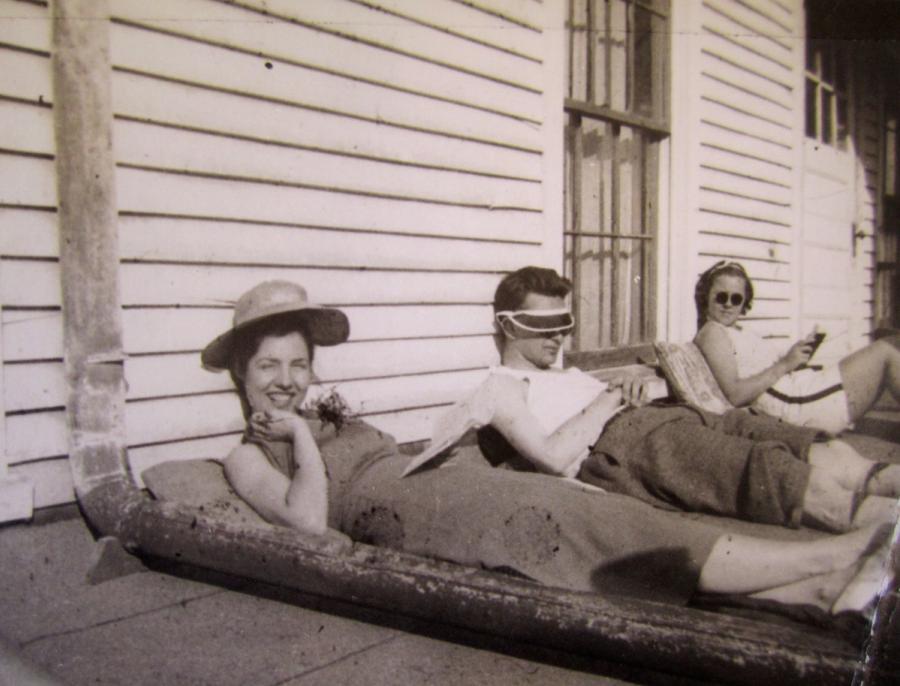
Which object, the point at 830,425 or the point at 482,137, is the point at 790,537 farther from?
the point at 482,137

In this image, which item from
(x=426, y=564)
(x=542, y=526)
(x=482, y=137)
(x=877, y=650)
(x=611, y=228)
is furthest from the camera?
(x=611, y=228)

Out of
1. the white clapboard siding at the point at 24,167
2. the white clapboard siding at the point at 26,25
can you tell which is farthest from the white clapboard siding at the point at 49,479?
the white clapboard siding at the point at 26,25

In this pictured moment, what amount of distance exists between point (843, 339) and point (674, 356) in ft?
16.4

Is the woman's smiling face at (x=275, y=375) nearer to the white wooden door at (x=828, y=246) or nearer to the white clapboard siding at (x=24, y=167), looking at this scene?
the white clapboard siding at (x=24, y=167)

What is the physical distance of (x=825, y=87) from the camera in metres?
7.19

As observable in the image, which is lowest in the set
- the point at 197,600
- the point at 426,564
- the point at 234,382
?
the point at 197,600

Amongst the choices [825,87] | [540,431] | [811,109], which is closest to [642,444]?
[540,431]

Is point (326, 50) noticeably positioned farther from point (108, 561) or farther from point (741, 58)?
point (741, 58)

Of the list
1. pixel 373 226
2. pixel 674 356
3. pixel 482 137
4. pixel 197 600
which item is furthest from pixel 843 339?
pixel 197 600

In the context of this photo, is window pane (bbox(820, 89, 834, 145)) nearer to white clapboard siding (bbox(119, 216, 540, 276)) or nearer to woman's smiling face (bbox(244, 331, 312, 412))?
white clapboard siding (bbox(119, 216, 540, 276))

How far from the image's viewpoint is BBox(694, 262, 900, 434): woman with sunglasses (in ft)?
13.0

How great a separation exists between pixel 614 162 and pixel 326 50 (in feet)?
7.83

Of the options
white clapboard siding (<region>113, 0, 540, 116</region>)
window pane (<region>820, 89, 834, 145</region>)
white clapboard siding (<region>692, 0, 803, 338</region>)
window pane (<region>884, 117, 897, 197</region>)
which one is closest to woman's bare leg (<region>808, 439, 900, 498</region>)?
white clapboard siding (<region>113, 0, 540, 116</region>)

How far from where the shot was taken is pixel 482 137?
3.79m
